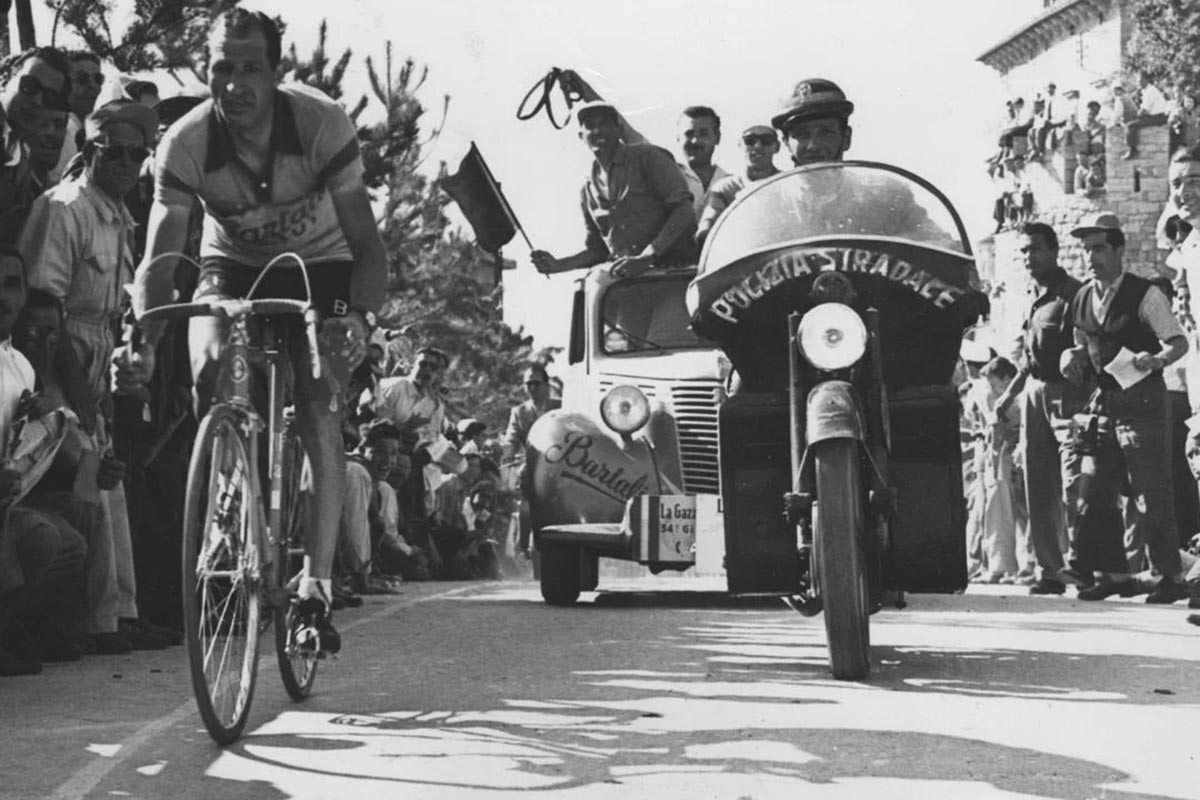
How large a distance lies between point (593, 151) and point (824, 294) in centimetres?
630

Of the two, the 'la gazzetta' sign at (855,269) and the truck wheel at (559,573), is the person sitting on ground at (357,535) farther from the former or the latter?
the 'la gazzetta' sign at (855,269)

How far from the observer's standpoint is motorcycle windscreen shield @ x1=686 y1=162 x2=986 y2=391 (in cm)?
792

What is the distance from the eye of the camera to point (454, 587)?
16.2 m

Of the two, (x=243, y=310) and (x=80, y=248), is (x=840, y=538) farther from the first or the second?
(x=80, y=248)

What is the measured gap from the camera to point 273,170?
698cm

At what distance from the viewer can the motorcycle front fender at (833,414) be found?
7.38 meters

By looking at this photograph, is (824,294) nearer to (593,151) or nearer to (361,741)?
(361,741)

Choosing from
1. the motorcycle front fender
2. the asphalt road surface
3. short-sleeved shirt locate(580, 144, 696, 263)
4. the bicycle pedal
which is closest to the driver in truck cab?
short-sleeved shirt locate(580, 144, 696, 263)

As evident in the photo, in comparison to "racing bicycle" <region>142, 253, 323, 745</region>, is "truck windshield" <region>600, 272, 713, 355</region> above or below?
above

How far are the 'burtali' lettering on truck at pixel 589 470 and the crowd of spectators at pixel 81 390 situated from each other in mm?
2874

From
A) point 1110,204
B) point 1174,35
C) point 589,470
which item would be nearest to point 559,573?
point 589,470

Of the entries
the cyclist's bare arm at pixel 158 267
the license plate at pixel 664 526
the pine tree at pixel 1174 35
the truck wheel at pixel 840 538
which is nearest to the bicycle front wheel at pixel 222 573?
the cyclist's bare arm at pixel 158 267

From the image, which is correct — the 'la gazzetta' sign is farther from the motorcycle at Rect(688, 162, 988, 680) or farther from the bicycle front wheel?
the bicycle front wheel

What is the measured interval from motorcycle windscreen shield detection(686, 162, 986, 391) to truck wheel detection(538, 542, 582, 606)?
4.76 m
